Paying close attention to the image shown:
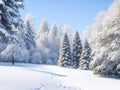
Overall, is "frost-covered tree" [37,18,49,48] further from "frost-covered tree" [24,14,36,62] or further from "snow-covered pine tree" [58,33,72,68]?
"snow-covered pine tree" [58,33,72,68]

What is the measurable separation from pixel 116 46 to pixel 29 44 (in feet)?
156

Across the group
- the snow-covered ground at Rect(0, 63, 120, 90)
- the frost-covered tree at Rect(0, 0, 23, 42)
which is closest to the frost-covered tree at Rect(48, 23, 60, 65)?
the snow-covered ground at Rect(0, 63, 120, 90)

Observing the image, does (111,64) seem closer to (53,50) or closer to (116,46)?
(116,46)

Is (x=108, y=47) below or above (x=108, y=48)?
above

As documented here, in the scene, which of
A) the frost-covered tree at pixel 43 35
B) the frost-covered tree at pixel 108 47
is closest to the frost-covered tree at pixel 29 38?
the frost-covered tree at pixel 43 35

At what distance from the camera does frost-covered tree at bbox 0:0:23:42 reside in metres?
15.1

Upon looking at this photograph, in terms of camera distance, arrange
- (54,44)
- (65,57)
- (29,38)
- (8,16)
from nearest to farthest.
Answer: (8,16) → (65,57) → (29,38) → (54,44)

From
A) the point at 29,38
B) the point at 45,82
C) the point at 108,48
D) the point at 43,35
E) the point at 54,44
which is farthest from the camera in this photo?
the point at 54,44

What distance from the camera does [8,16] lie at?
51.0 ft

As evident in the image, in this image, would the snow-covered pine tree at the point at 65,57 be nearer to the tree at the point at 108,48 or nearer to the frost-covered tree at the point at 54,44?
the frost-covered tree at the point at 54,44

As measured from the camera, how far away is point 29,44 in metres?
68.8

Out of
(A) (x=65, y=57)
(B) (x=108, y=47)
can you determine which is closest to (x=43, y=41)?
(A) (x=65, y=57)

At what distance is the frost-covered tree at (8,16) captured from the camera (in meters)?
15.1

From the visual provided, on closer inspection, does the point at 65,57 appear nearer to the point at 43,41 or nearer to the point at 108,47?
the point at 43,41
